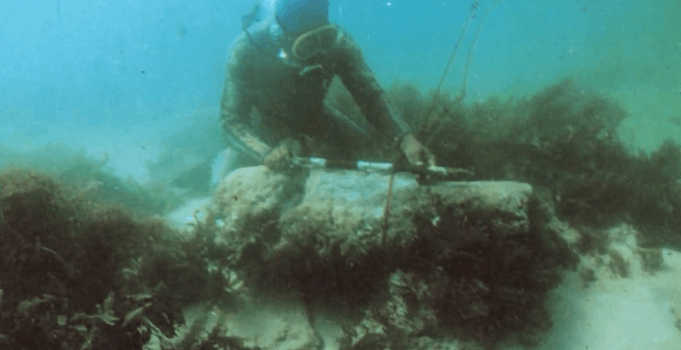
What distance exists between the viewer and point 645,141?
11.1 metres

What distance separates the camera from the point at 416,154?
3.67 m

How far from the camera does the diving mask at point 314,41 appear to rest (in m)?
4.51

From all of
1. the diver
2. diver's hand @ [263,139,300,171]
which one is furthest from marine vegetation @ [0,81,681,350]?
the diver

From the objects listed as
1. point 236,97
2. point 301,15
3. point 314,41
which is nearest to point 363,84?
point 314,41

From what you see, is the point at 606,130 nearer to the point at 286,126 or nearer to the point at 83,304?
the point at 286,126

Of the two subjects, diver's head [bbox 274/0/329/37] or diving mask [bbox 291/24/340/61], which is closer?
diving mask [bbox 291/24/340/61]

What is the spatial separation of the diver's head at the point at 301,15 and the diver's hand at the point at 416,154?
199cm

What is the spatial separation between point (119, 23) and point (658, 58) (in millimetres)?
131043

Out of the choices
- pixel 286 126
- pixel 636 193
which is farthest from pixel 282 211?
pixel 636 193

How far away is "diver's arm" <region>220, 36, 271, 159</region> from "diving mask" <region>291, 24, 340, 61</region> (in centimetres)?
97

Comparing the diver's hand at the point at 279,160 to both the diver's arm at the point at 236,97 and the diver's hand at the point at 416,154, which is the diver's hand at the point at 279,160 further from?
the diver's arm at the point at 236,97

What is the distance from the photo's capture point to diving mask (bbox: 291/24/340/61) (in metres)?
4.51

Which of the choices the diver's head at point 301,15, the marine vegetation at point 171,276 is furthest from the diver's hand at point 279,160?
the diver's head at point 301,15

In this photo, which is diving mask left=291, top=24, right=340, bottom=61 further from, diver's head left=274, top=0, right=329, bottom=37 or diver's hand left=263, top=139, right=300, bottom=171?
diver's hand left=263, top=139, right=300, bottom=171
